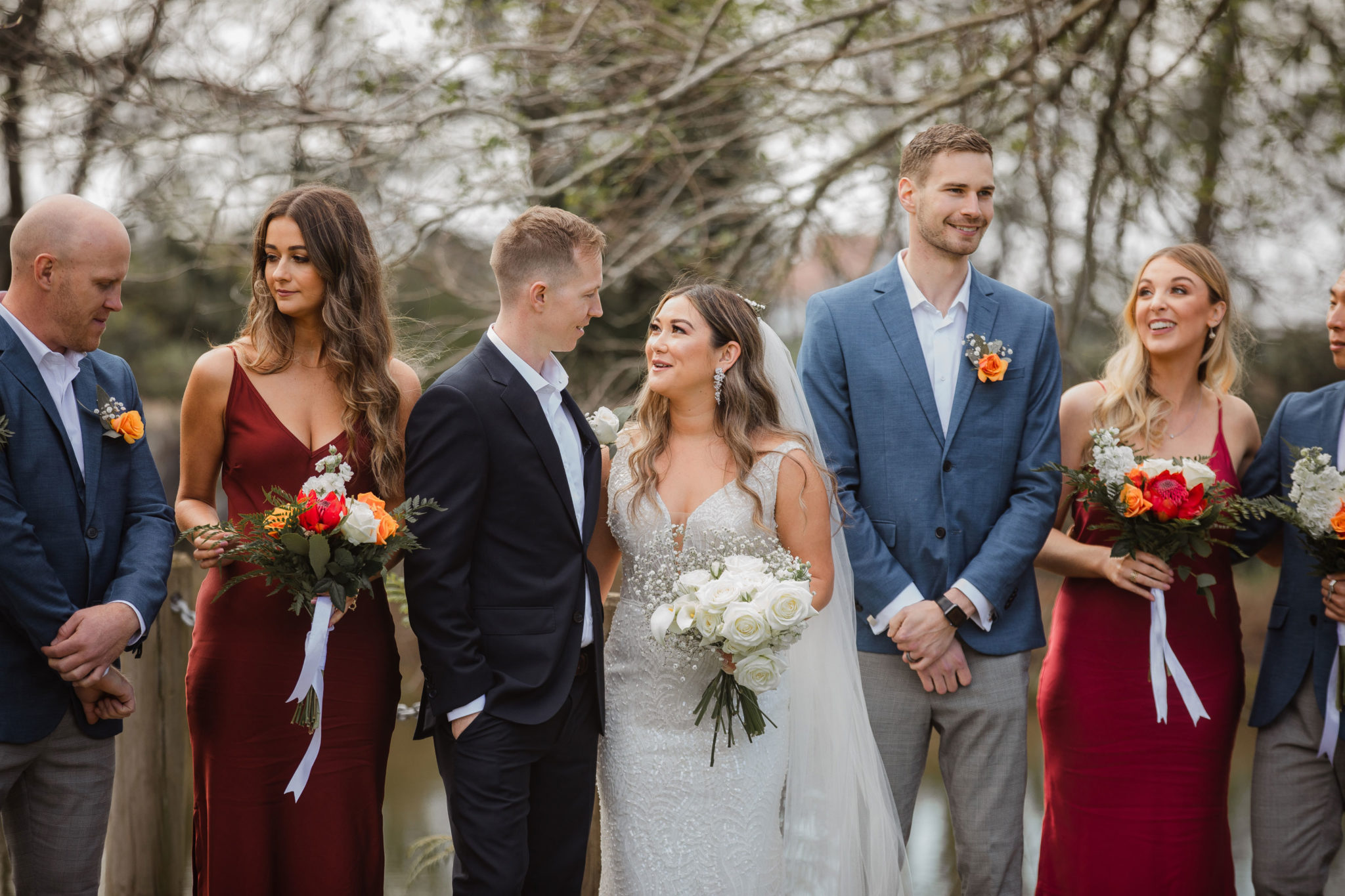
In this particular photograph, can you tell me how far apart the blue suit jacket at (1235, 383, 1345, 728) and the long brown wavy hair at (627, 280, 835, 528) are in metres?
1.68

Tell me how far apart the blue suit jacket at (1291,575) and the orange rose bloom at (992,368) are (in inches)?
42.3

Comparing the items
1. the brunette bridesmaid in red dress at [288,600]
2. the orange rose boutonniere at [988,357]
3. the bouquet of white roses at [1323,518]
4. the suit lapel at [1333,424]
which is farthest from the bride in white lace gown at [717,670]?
the suit lapel at [1333,424]

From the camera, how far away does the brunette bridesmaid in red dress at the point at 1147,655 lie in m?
3.78

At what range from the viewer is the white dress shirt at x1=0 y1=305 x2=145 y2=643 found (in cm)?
299

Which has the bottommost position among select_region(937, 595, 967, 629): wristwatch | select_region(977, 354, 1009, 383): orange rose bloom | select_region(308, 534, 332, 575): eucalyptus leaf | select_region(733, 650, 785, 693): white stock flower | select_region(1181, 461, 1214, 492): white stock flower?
select_region(733, 650, 785, 693): white stock flower

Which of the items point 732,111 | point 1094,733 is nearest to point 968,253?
point 1094,733

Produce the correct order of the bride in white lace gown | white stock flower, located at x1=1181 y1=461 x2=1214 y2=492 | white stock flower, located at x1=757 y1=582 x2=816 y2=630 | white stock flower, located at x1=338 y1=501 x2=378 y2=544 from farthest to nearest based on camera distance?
1. white stock flower, located at x1=1181 y1=461 x2=1214 y2=492
2. the bride in white lace gown
3. white stock flower, located at x1=757 y1=582 x2=816 y2=630
4. white stock flower, located at x1=338 y1=501 x2=378 y2=544

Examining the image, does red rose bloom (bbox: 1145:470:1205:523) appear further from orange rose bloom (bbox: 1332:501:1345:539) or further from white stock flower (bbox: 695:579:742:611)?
white stock flower (bbox: 695:579:742:611)

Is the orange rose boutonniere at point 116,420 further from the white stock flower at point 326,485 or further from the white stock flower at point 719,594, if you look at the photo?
the white stock flower at point 719,594

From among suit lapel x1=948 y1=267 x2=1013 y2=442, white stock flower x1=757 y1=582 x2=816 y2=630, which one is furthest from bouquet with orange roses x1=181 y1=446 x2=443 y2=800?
suit lapel x1=948 y1=267 x2=1013 y2=442

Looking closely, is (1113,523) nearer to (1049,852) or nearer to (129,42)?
(1049,852)

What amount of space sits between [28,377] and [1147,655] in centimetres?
356

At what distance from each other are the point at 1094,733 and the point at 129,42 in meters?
6.02

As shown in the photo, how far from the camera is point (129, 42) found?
6.25 metres
